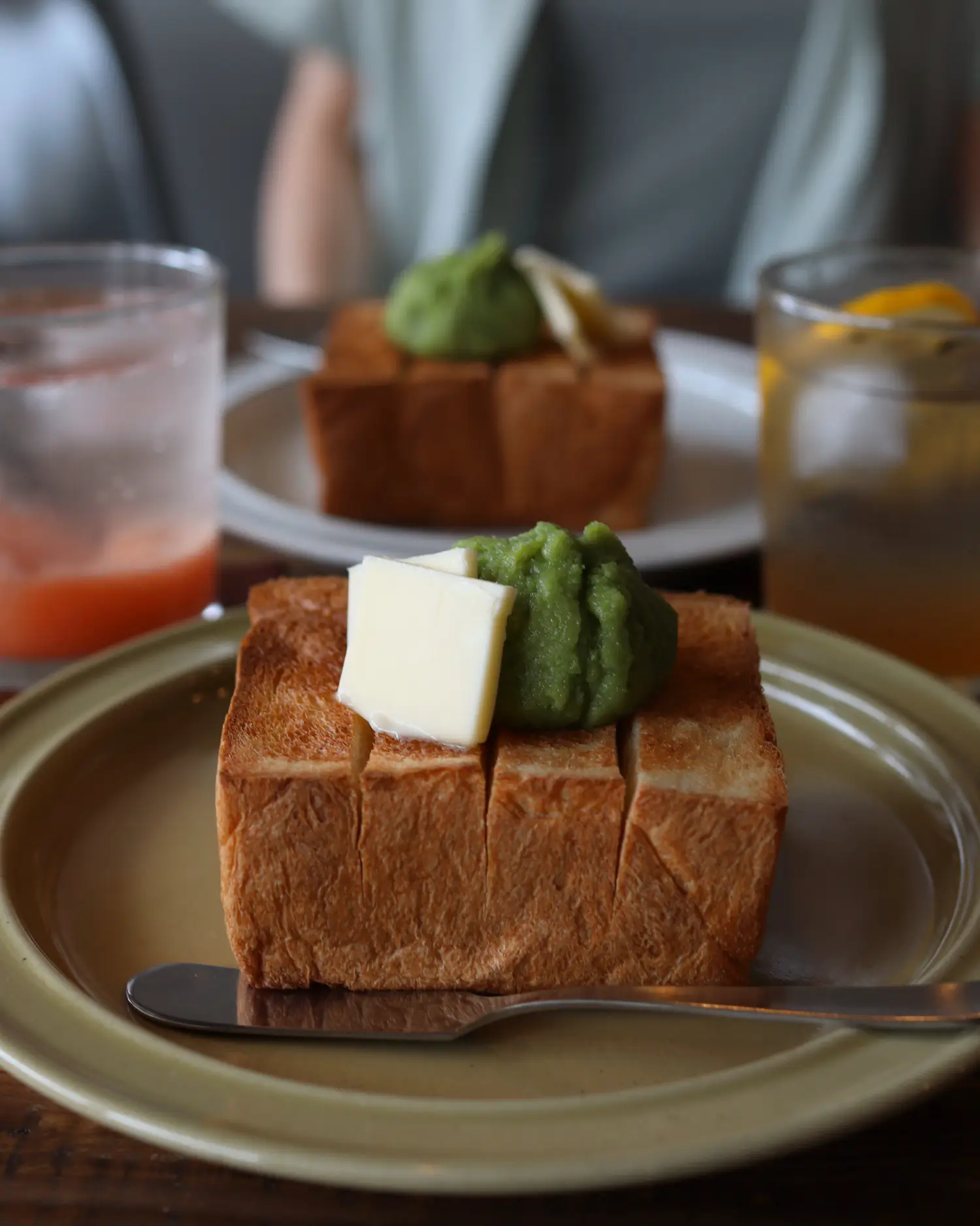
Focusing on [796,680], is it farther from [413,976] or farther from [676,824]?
[413,976]

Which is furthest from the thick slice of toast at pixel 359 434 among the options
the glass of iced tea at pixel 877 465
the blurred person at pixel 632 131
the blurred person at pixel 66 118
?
the blurred person at pixel 66 118

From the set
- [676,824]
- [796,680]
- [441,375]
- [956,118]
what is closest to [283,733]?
[676,824]

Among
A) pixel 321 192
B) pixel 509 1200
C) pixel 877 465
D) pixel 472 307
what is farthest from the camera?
pixel 321 192

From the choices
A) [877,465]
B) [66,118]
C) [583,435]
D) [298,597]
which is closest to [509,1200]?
[298,597]

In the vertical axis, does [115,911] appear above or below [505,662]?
below

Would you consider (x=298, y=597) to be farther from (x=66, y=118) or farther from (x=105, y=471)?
(x=66, y=118)

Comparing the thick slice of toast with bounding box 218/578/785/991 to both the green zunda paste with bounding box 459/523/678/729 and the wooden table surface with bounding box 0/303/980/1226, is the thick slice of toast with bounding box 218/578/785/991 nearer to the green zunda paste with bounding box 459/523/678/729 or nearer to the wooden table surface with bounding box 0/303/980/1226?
the green zunda paste with bounding box 459/523/678/729

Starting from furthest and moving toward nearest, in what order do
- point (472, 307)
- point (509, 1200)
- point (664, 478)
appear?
point (664, 478) < point (472, 307) < point (509, 1200)
